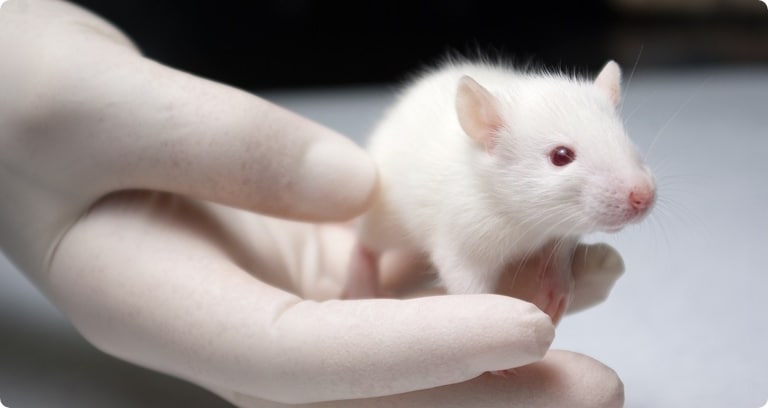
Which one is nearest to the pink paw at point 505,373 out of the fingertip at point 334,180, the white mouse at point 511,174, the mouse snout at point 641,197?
the white mouse at point 511,174

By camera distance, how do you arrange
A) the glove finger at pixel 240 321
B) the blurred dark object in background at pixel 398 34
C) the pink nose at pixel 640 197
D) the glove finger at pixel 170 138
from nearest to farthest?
the glove finger at pixel 240 321 < the pink nose at pixel 640 197 < the glove finger at pixel 170 138 < the blurred dark object in background at pixel 398 34

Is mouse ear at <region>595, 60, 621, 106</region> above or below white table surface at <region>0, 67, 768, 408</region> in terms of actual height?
above

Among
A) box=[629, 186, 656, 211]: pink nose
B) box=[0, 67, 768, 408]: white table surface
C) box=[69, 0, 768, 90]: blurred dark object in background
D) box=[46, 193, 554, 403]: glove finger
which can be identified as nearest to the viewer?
box=[46, 193, 554, 403]: glove finger

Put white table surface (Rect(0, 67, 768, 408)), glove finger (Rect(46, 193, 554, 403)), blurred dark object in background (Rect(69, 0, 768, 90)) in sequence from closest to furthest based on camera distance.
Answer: glove finger (Rect(46, 193, 554, 403)) → white table surface (Rect(0, 67, 768, 408)) → blurred dark object in background (Rect(69, 0, 768, 90))

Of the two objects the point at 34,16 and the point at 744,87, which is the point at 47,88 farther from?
the point at 744,87

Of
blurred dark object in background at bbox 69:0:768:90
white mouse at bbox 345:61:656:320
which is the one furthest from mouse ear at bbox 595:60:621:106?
blurred dark object in background at bbox 69:0:768:90

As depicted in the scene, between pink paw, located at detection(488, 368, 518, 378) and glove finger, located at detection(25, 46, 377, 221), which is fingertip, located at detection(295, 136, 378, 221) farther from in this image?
pink paw, located at detection(488, 368, 518, 378)

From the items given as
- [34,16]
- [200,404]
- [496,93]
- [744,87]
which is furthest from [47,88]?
[744,87]

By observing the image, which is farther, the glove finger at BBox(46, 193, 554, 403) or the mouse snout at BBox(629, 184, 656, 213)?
the mouse snout at BBox(629, 184, 656, 213)

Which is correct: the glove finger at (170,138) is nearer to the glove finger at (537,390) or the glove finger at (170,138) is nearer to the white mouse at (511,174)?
the white mouse at (511,174)
